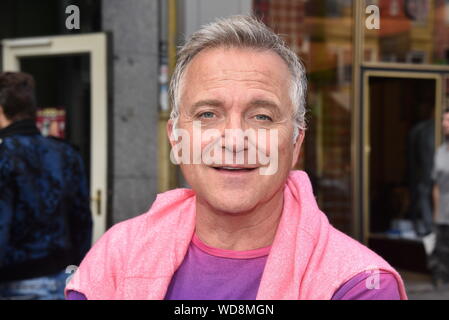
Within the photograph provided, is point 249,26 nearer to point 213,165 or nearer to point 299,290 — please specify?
point 213,165

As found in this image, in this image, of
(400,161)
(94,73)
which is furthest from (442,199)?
(94,73)

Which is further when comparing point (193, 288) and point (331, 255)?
point (193, 288)

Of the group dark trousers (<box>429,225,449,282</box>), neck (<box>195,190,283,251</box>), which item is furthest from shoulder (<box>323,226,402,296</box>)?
dark trousers (<box>429,225,449,282</box>)

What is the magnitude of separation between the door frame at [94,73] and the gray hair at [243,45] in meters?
4.23

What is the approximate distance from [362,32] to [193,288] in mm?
5962

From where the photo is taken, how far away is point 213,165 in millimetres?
1302

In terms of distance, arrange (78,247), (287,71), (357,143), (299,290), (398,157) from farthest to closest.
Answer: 1. (398,157)
2. (357,143)
3. (78,247)
4. (287,71)
5. (299,290)

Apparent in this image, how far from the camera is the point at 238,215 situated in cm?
143

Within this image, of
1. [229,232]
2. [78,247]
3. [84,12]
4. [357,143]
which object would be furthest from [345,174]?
[229,232]

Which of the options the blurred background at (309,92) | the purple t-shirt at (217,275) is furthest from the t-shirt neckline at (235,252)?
the blurred background at (309,92)

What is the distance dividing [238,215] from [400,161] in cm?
778

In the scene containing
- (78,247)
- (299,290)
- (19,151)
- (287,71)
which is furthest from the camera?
(78,247)

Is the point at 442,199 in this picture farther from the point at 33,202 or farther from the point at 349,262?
the point at 349,262

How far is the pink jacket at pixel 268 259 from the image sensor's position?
128 centimetres
